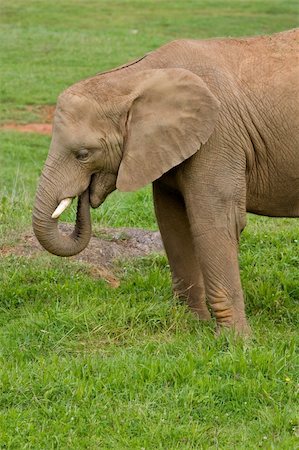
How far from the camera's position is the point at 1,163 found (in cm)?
1523

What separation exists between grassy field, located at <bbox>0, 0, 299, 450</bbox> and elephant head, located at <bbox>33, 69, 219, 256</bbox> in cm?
73

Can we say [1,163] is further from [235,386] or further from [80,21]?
[80,21]

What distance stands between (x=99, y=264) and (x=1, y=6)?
22427 millimetres

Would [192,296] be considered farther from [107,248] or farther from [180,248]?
[107,248]

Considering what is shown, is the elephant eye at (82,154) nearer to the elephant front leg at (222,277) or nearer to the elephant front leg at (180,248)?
the elephant front leg at (180,248)

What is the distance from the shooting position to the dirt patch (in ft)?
58.8

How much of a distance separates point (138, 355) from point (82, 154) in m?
1.28

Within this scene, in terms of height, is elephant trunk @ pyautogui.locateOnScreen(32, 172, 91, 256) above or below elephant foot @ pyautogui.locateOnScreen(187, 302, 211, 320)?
above

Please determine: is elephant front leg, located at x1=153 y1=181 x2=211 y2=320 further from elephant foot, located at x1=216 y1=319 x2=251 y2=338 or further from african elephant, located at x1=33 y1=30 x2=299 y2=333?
elephant foot, located at x1=216 y1=319 x2=251 y2=338

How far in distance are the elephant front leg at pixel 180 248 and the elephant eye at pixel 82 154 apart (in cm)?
74

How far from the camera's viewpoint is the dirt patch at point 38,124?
58.8ft

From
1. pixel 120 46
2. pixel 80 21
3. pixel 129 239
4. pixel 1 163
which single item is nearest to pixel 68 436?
pixel 129 239

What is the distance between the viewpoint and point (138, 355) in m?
6.54

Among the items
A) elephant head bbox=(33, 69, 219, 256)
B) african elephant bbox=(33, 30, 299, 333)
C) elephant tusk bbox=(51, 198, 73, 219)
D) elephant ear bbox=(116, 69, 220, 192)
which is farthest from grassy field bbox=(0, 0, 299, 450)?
elephant ear bbox=(116, 69, 220, 192)
